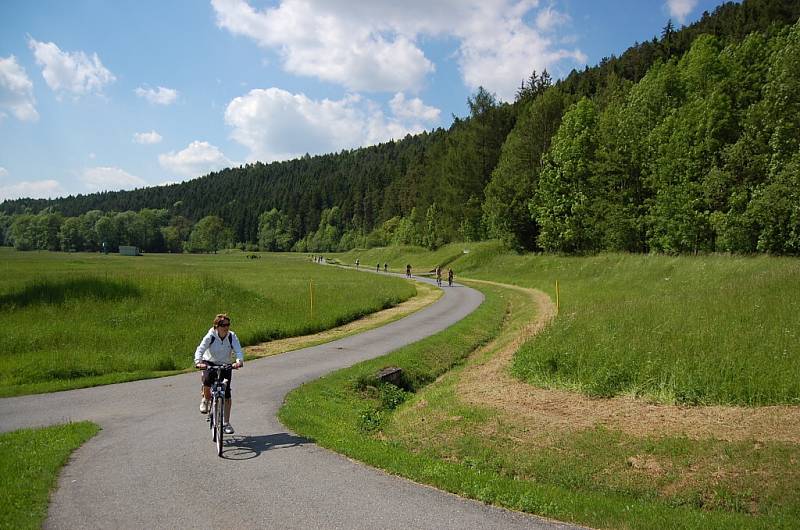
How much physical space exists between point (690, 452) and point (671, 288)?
68.2ft

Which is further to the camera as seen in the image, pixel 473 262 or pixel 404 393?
pixel 473 262

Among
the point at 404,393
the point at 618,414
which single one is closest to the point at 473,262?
the point at 404,393

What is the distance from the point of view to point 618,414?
1043 cm

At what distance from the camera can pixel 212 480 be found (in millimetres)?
7309

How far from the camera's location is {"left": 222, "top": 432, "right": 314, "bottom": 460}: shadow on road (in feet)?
27.8

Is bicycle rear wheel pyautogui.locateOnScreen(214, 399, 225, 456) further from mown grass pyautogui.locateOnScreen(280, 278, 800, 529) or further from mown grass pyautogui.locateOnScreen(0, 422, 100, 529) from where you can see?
mown grass pyautogui.locateOnScreen(0, 422, 100, 529)

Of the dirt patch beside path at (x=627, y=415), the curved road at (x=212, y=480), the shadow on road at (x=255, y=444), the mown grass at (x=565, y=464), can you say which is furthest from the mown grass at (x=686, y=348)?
the shadow on road at (x=255, y=444)

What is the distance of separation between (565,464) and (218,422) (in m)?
5.69

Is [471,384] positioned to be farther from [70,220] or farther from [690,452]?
[70,220]

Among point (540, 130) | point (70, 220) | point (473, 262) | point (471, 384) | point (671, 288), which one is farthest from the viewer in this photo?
point (70, 220)

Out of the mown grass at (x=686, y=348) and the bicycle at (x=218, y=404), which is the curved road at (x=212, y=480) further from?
the mown grass at (x=686, y=348)

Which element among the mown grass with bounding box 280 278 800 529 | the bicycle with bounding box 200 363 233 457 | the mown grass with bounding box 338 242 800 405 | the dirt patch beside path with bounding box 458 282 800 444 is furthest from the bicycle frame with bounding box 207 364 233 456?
the mown grass with bounding box 338 242 800 405

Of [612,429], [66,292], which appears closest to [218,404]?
[612,429]

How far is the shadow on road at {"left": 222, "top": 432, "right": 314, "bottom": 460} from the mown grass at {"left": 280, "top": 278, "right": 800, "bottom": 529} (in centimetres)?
43
